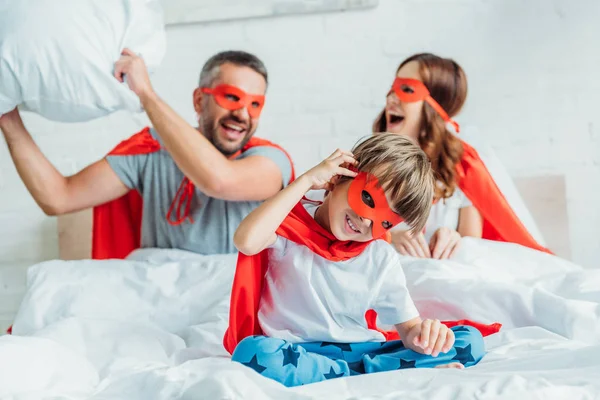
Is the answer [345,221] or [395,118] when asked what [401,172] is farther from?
[395,118]

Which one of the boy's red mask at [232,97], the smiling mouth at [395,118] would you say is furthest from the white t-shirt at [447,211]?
the boy's red mask at [232,97]

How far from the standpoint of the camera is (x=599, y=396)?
88 centimetres

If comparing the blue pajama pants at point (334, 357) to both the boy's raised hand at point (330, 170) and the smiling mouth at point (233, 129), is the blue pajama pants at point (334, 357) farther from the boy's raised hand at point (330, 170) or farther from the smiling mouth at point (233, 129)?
the smiling mouth at point (233, 129)

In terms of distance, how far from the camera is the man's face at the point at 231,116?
1763 mm

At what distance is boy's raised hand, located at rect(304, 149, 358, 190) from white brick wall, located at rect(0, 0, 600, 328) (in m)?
1.18

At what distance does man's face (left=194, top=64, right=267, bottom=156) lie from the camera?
1.76m

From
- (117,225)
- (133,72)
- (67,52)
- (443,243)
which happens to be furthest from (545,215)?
(67,52)

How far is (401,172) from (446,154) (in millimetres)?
786

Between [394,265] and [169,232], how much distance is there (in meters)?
0.72

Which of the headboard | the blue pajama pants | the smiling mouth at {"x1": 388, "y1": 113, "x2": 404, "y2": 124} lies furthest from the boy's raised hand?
the headboard

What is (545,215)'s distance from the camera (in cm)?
230

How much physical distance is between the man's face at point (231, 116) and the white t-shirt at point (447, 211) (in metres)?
0.44

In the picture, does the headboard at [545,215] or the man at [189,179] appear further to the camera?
the headboard at [545,215]

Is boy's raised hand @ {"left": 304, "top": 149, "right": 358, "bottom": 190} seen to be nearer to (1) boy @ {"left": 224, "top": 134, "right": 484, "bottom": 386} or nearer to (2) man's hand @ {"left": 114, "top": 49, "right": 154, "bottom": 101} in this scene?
(1) boy @ {"left": 224, "top": 134, "right": 484, "bottom": 386}
